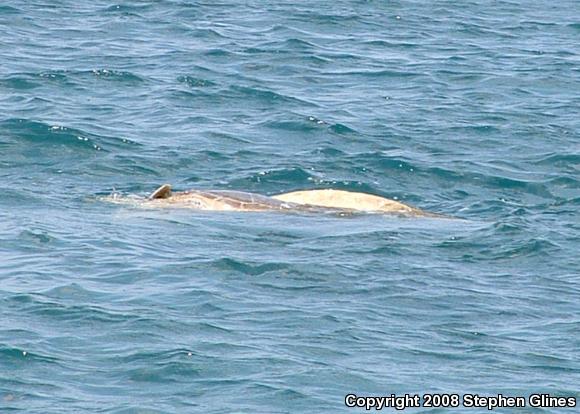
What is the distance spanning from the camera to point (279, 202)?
17.7 metres

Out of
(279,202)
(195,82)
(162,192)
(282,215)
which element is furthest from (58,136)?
(282,215)

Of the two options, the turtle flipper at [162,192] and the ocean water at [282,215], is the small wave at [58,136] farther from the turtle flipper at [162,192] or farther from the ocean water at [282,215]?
the turtle flipper at [162,192]

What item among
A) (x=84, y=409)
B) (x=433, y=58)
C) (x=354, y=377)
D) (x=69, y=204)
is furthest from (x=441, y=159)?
(x=84, y=409)

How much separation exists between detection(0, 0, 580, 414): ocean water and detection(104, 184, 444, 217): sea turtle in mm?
323

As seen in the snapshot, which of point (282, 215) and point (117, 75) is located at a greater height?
point (282, 215)

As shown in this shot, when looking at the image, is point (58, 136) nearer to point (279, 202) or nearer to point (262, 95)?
point (279, 202)

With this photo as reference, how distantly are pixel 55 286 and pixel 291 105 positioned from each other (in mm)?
10015

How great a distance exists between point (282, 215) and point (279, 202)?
0.43 meters

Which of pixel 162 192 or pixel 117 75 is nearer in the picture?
pixel 162 192

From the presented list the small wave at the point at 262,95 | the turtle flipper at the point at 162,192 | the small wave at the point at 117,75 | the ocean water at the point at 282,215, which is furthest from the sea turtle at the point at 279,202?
the small wave at the point at 117,75

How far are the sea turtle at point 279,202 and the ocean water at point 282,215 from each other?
0.32m

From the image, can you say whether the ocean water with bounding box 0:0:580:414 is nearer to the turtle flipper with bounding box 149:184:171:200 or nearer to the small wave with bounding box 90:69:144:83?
the small wave with bounding box 90:69:144:83

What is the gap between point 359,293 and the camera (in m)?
14.1

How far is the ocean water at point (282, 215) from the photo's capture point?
39.5 ft
